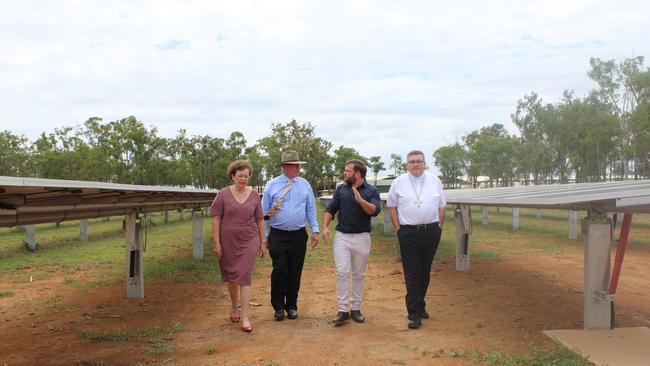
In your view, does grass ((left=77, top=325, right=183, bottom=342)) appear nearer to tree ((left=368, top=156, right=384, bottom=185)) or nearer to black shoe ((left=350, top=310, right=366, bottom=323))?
black shoe ((left=350, top=310, right=366, bottom=323))

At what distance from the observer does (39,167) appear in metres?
33.7

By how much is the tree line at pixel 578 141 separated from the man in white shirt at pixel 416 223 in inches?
1183

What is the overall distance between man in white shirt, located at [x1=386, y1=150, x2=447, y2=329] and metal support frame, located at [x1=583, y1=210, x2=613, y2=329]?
1356 mm

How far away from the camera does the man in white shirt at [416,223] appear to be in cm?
538

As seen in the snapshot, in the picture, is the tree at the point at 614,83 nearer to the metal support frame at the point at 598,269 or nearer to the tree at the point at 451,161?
the tree at the point at 451,161

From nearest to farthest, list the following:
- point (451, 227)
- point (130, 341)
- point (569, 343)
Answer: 1. point (569, 343)
2. point (130, 341)
3. point (451, 227)

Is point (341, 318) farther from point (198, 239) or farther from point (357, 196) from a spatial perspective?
point (198, 239)

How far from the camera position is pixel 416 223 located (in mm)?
5367

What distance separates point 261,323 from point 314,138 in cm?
4344

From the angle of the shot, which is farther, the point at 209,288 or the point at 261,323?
the point at 209,288

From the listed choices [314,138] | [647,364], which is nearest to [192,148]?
[314,138]

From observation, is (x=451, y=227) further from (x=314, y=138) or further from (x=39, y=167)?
(x=314, y=138)

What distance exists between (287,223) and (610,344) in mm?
3105

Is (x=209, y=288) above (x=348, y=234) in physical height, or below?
below
